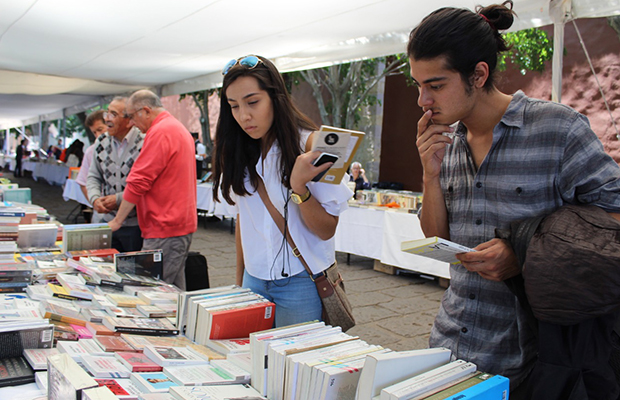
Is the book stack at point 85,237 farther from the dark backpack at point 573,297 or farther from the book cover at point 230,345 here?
the dark backpack at point 573,297

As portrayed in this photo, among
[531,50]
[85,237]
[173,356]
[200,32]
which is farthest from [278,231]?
[531,50]

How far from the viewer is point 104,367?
4.39ft

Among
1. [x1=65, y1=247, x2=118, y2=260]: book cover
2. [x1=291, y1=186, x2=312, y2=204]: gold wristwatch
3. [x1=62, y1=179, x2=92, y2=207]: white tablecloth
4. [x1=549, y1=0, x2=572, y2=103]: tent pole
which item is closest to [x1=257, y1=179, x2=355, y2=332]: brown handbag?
[x1=291, y1=186, x2=312, y2=204]: gold wristwatch

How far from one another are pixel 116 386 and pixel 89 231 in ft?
6.98

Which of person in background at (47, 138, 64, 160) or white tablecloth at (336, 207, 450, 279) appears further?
person in background at (47, 138, 64, 160)

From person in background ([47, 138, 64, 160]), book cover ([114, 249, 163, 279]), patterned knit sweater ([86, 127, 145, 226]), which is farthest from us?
person in background ([47, 138, 64, 160])

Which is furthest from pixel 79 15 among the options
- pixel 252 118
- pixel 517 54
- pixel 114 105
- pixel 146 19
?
pixel 517 54

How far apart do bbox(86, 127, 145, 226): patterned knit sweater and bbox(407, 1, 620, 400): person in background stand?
2744 mm

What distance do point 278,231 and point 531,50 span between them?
8360 mm

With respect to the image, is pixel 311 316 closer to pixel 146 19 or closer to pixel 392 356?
pixel 392 356

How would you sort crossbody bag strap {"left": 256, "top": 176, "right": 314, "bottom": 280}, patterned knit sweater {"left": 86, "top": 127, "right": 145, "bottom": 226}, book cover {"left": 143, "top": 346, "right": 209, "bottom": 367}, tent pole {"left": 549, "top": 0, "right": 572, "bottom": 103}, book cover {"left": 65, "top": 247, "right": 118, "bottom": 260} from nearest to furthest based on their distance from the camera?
book cover {"left": 143, "top": 346, "right": 209, "bottom": 367} → crossbody bag strap {"left": 256, "top": 176, "right": 314, "bottom": 280} → book cover {"left": 65, "top": 247, "right": 118, "bottom": 260} → patterned knit sweater {"left": 86, "top": 127, "right": 145, "bottom": 226} → tent pole {"left": 549, "top": 0, "right": 572, "bottom": 103}

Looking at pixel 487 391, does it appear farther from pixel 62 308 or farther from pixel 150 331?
pixel 62 308

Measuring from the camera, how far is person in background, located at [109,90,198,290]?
316 centimetres

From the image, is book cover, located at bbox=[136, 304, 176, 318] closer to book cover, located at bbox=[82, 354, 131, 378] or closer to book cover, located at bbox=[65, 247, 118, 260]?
book cover, located at bbox=[82, 354, 131, 378]
